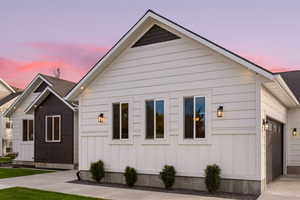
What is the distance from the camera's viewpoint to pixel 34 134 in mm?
17359

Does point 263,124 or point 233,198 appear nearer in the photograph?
point 233,198

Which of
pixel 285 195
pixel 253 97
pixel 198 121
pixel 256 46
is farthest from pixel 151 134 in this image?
pixel 256 46

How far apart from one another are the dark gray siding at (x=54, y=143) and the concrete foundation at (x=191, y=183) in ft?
16.0

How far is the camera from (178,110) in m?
9.63

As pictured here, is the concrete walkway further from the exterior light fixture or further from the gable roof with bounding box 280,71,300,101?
the gable roof with bounding box 280,71,300,101

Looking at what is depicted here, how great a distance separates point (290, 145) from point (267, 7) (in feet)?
21.4

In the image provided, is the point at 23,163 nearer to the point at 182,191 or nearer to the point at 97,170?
the point at 97,170

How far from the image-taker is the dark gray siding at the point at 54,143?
15938mm

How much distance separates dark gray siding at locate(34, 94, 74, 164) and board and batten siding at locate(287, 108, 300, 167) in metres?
10.8

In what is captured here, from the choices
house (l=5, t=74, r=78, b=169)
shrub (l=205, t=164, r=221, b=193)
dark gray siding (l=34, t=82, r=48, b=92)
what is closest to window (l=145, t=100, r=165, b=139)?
shrub (l=205, t=164, r=221, b=193)

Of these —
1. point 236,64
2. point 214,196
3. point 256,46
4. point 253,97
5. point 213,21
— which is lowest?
point 214,196

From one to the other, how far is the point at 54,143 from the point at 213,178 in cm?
1062

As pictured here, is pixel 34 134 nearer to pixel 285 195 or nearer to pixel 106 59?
pixel 106 59

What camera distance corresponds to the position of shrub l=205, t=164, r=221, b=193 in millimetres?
8641
